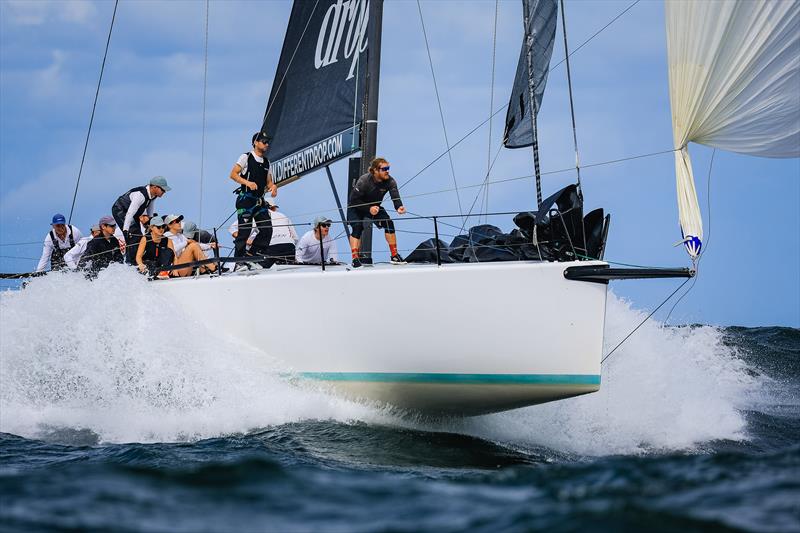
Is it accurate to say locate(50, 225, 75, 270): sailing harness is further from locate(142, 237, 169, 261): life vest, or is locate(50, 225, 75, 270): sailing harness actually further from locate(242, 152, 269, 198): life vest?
locate(242, 152, 269, 198): life vest

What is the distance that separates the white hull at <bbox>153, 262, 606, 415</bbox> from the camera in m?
6.32

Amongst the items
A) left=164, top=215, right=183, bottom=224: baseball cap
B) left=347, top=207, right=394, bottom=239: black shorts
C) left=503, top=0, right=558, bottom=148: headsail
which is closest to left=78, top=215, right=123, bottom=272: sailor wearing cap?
left=164, top=215, right=183, bottom=224: baseball cap

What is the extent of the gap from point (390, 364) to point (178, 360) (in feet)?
6.20

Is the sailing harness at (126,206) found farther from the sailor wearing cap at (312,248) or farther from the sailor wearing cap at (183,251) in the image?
the sailor wearing cap at (312,248)

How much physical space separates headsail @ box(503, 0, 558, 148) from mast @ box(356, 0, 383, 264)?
1879 mm

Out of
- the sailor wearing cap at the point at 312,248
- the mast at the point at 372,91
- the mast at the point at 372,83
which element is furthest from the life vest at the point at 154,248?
the mast at the point at 372,83

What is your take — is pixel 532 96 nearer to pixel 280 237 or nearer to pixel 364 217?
pixel 364 217

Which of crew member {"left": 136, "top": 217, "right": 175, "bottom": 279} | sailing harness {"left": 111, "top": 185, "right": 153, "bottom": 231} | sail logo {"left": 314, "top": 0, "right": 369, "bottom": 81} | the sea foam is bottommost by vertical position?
the sea foam

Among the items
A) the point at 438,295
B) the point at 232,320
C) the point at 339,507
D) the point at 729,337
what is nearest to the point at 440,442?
the point at 438,295

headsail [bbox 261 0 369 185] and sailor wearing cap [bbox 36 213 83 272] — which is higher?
headsail [bbox 261 0 369 185]

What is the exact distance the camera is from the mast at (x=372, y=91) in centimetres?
924

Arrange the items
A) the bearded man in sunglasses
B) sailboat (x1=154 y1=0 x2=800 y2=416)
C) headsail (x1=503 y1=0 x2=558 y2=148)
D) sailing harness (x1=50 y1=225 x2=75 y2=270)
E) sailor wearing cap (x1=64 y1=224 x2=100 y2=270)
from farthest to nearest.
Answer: sailing harness (x1=50 y1=225 x2=75 y2=270), sailor wearing cap (x1=64 y1=224 x2=100 y2=270), the bearded man in sunglasses, headsail (x1=503 y1=0 x2=558 y2=148), sailboat (x1=154 y1=0 x2=800 y2=416)

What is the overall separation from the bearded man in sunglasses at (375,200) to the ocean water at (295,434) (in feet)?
4.81

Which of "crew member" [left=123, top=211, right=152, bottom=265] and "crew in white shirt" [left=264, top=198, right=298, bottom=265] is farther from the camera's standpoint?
"crew in white shirt" [left=264, top=198, right=298, bottom=265]
